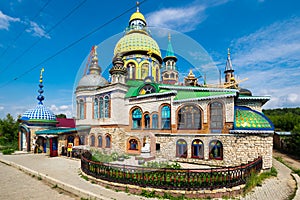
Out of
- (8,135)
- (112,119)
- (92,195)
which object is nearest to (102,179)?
(92,195)

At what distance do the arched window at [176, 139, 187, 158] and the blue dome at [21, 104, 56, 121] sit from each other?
17618 mm

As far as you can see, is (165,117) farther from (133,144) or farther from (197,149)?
(133,144)

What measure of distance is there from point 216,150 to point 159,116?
5.05 metres

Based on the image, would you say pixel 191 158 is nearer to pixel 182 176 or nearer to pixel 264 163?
pixel 264 163

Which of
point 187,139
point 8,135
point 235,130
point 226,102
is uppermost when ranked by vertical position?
point 226,102

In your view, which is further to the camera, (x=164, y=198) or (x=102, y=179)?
(x=102, y=179)

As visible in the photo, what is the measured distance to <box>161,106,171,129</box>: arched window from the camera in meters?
14.0

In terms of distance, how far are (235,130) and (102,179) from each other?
28.3 feet

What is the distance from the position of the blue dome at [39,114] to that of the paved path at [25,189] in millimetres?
11481

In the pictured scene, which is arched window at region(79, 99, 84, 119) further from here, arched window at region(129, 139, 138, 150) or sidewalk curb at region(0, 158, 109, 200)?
arched window at region(129, 139, 138, 150)

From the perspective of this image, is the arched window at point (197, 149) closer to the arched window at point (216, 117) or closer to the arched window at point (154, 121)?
the arched window at point (216, 117)

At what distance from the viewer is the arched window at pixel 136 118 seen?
15.5 m

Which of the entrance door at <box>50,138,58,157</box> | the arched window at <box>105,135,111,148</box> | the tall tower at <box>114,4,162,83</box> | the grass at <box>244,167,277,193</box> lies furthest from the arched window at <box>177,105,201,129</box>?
the entrance door at <box>50,138,58,157</box>

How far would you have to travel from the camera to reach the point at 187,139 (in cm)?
1302
